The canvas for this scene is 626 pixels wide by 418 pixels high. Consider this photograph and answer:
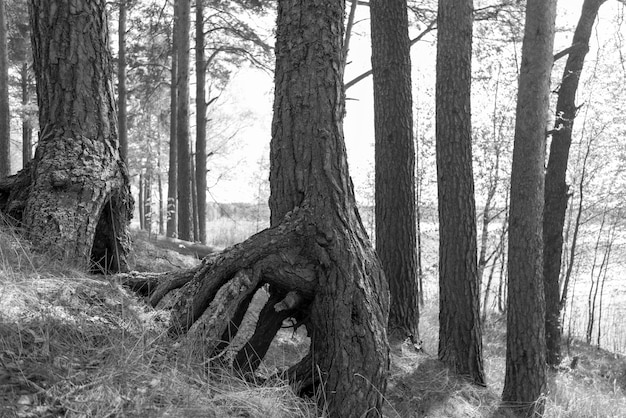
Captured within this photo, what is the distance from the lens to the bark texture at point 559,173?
9.80m

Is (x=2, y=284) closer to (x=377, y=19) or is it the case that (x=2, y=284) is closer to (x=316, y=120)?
(x=316, y=120)

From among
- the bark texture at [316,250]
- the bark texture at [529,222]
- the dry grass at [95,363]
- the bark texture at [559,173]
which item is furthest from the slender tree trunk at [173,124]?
the dry grass at [95,363]

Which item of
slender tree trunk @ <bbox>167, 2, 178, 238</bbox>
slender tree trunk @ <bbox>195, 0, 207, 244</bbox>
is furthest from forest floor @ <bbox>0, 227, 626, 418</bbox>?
slender tree trunk @ <bbox>195, 0, 207, 244</bbox>

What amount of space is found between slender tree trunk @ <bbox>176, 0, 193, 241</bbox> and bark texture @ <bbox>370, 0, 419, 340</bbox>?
5.66 meters

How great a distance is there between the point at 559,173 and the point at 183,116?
281 inches

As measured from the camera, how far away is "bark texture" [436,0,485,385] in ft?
22.6

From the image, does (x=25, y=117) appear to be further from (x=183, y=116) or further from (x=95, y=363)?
(x=95, y=363)

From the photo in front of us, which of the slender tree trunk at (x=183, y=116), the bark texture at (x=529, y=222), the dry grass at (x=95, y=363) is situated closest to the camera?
the dry grass at (x=95, y=363)

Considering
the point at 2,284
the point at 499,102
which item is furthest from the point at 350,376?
the point at 499,102

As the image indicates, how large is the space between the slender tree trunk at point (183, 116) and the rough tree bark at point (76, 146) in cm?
716

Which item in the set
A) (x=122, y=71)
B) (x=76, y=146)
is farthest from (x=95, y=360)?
(x=122, y=71)

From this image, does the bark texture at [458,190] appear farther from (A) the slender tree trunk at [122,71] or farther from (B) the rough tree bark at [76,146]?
(A) the slender tree trunk at [122,71]

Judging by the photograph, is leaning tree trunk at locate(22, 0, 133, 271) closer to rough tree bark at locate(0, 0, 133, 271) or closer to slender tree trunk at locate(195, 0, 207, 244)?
rough tree bark at locate(0, 0, 133, 271)

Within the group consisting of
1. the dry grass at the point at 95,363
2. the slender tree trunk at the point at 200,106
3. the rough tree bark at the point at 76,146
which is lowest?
the dry grass at the point at 95,363
